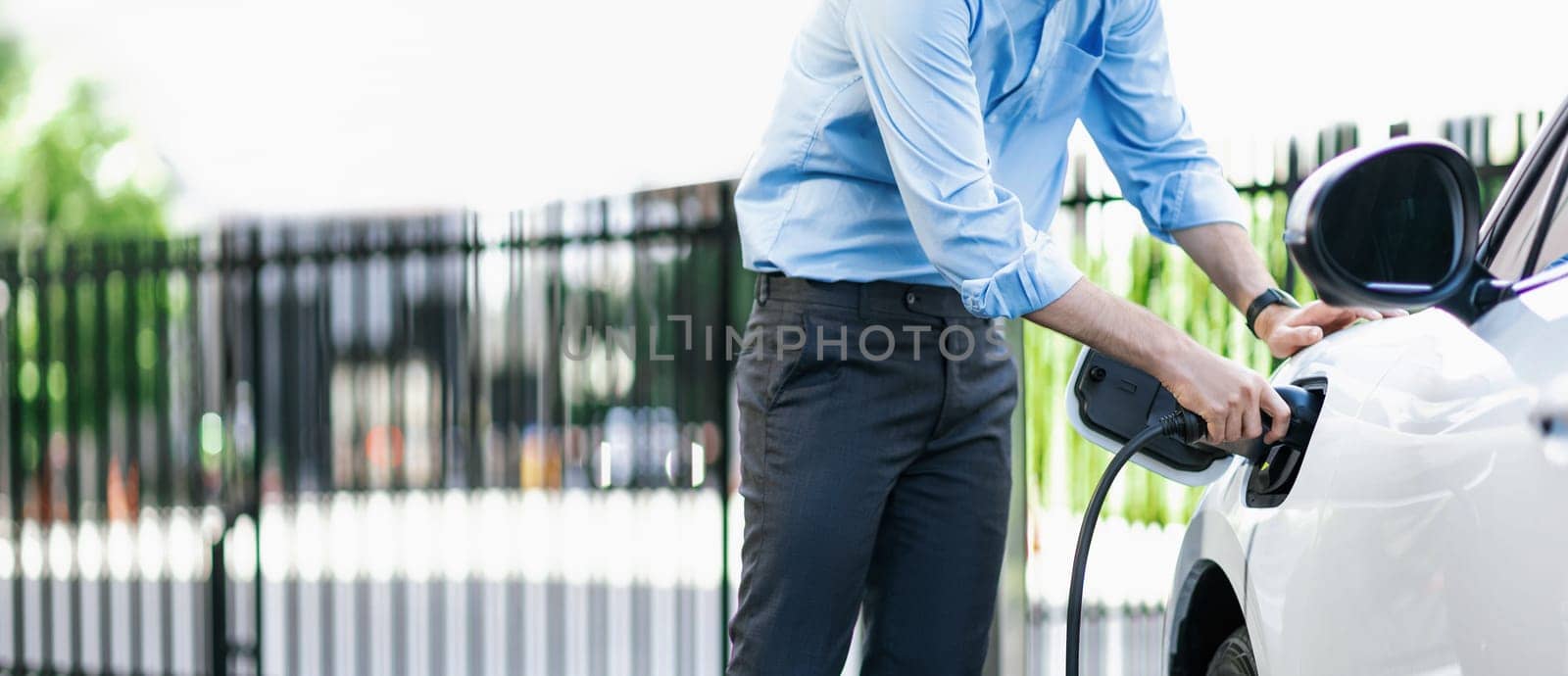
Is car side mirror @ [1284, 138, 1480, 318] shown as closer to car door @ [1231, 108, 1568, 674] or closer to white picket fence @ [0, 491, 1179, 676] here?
car door @ [1231, 108, 1568, 674]

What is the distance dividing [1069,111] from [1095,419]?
494 millimetres

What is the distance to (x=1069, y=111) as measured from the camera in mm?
2205

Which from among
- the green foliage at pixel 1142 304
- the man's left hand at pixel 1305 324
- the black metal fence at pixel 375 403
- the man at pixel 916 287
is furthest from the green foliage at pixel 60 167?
the man's left hand at pixel 1305 324

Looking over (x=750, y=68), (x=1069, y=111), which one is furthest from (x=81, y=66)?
(x=1069, y=111)

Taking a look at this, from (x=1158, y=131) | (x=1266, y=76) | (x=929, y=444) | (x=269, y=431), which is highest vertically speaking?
(x=1266, y=76)

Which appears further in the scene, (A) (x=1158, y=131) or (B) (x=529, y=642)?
(B) (x=529, y=642)

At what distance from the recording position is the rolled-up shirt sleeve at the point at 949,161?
178 cm

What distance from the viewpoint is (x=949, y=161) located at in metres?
1.81

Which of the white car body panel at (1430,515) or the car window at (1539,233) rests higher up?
the car window at (1539,233)

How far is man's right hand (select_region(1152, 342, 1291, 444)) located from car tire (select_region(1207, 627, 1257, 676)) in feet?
0.83

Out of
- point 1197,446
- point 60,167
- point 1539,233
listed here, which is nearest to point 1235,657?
point 1197,446

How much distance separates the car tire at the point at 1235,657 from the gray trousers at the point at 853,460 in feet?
1.32

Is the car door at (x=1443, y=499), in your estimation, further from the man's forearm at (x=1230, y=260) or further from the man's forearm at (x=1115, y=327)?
the man's forearm at (x=1230, y=260)

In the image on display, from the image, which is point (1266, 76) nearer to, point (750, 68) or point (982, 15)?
point (750, 68)
